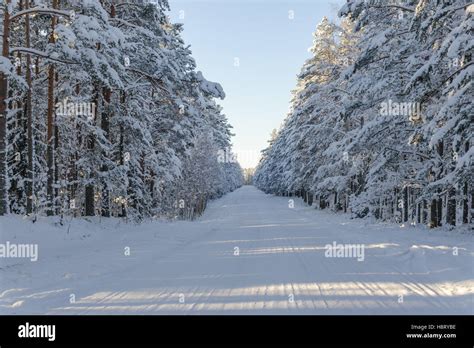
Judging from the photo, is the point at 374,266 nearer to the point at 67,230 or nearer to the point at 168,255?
the point at 168,255

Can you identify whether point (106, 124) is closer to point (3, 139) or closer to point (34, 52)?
point (34, 52)

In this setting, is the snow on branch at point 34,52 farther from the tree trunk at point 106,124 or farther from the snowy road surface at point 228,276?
the snowy road surface at point 228,276

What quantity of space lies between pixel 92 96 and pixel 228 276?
11.3 metres

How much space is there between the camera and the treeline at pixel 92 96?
12.1 metres

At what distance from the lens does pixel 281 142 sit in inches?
2414

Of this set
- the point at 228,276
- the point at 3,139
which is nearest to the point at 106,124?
the point at 3,139

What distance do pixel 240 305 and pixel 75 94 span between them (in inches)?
A: 577

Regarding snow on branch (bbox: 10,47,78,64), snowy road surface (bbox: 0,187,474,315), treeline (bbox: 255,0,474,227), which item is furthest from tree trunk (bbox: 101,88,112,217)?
treeline (bbox: 255,0,474,227)

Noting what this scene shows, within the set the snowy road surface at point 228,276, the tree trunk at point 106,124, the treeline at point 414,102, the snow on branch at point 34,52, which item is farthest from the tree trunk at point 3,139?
the treeline at point 414,102

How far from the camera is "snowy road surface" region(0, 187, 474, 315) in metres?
6.00

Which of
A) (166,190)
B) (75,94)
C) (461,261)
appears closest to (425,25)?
(461,261)

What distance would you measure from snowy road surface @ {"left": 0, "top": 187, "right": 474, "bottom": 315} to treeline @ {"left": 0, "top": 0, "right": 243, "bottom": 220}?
324cm

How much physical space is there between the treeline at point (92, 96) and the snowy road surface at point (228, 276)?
3242mm

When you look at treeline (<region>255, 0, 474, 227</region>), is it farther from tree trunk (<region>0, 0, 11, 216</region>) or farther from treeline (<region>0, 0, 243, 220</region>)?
tree trunk (<region>0, 0, 11, 216</region>)
